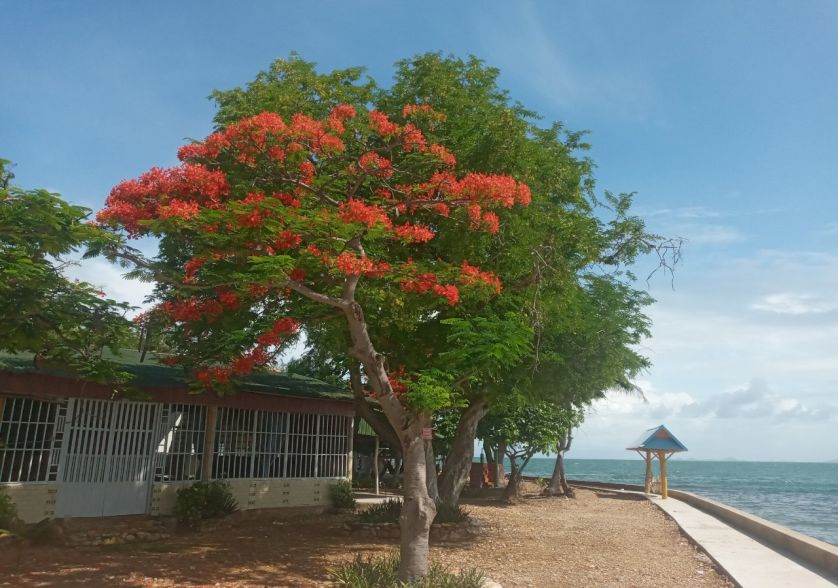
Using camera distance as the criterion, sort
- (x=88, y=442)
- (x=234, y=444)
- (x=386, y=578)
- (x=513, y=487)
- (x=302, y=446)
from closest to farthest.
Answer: (x=386, y=578) → (x=88, y=442) → (x=234, y=444) → (x=302, y=446) → (x=513, y=487)

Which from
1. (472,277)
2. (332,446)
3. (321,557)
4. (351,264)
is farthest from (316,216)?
(332,446)

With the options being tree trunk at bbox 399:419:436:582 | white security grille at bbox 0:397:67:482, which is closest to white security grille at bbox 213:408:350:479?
white security grille at bbox 0:397:67:482

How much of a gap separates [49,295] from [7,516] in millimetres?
3939

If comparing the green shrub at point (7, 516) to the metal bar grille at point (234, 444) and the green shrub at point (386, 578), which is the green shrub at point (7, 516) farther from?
the green shrub at point (386, 578)

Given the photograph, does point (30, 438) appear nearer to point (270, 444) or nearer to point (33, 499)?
point (33, 499)

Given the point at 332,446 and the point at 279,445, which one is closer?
the point at 279,445

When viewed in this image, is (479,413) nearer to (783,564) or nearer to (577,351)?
(577,351)

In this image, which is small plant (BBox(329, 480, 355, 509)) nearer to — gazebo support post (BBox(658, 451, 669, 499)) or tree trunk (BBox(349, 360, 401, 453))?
tree trunk (BBox(349, 360, 401, 453))

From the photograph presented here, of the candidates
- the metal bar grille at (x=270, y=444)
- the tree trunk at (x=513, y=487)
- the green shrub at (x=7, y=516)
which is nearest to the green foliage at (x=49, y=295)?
the green shrub at (x=7, y=516)

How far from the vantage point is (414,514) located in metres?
8.32

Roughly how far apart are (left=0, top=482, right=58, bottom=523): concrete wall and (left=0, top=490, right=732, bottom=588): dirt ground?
5.15 feet

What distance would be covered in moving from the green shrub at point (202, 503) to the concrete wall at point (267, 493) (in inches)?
10.9

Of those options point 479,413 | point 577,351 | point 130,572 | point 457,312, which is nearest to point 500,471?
point 479,413

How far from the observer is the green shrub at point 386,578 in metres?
7.83
